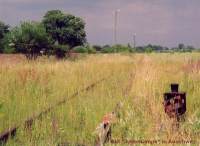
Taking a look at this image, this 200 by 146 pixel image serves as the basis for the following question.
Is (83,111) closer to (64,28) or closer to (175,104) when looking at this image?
(175,104)

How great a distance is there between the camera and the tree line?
45.7m

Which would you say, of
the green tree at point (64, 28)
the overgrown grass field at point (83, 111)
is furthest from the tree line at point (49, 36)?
the overgrown grass field at point (83, 111)

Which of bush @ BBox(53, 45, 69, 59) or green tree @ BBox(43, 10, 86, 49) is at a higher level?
green tree @ BBox(43, 10, 86, 49)

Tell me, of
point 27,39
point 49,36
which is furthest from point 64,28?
point 27,39

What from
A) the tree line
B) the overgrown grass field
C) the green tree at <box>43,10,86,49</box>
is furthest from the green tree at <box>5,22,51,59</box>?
the overgrown grass field

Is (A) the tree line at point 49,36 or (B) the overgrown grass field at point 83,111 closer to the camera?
(B) the overgrown grass field at point 83,111

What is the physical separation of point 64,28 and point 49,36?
963 cm

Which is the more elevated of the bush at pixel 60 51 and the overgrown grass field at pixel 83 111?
the overgrown grass field at pixel 83 111

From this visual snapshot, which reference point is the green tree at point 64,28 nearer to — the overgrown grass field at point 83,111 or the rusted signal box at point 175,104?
the overgrown grass field at point 83,111

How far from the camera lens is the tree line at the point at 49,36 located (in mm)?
45688

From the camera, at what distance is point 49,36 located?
5722 cm

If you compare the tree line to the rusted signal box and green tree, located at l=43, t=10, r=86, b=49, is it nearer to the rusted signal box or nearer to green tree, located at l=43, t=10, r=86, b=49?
green tree, located at l=43, t=10, r=86, b=49

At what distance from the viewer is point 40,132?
22.0 feet

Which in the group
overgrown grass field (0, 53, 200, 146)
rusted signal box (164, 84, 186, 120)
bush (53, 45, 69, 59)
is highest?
rusted signal box (164, 84, 186, 120)
